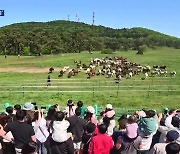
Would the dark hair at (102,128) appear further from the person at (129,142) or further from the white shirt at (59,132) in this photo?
the white shirt at (59,132)

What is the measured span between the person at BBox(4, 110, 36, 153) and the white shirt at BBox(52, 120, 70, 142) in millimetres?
642

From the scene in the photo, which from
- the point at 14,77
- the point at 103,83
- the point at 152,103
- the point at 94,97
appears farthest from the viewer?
the point at 14,77

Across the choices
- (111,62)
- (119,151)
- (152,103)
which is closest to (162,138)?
(119,151)

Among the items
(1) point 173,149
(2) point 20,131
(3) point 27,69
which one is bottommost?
(3) point 27,69

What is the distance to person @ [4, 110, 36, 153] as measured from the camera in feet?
25.8

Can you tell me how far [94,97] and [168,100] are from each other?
17.3 ft

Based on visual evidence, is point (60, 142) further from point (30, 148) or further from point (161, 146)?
point (161, 146)

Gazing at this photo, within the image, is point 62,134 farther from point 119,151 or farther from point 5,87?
point 5,87

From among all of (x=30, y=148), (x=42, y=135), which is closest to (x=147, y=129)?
(x=42, y=135)

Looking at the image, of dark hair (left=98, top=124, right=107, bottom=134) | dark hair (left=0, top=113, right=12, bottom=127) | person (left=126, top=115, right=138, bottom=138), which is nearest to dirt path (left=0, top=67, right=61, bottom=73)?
dark hair (left=0, top=113, right=12, bottom=127)

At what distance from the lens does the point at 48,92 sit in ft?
97.6

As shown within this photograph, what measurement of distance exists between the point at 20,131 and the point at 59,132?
3.06 ft

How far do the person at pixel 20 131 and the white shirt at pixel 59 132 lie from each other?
64cm

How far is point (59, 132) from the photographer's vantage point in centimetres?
742
